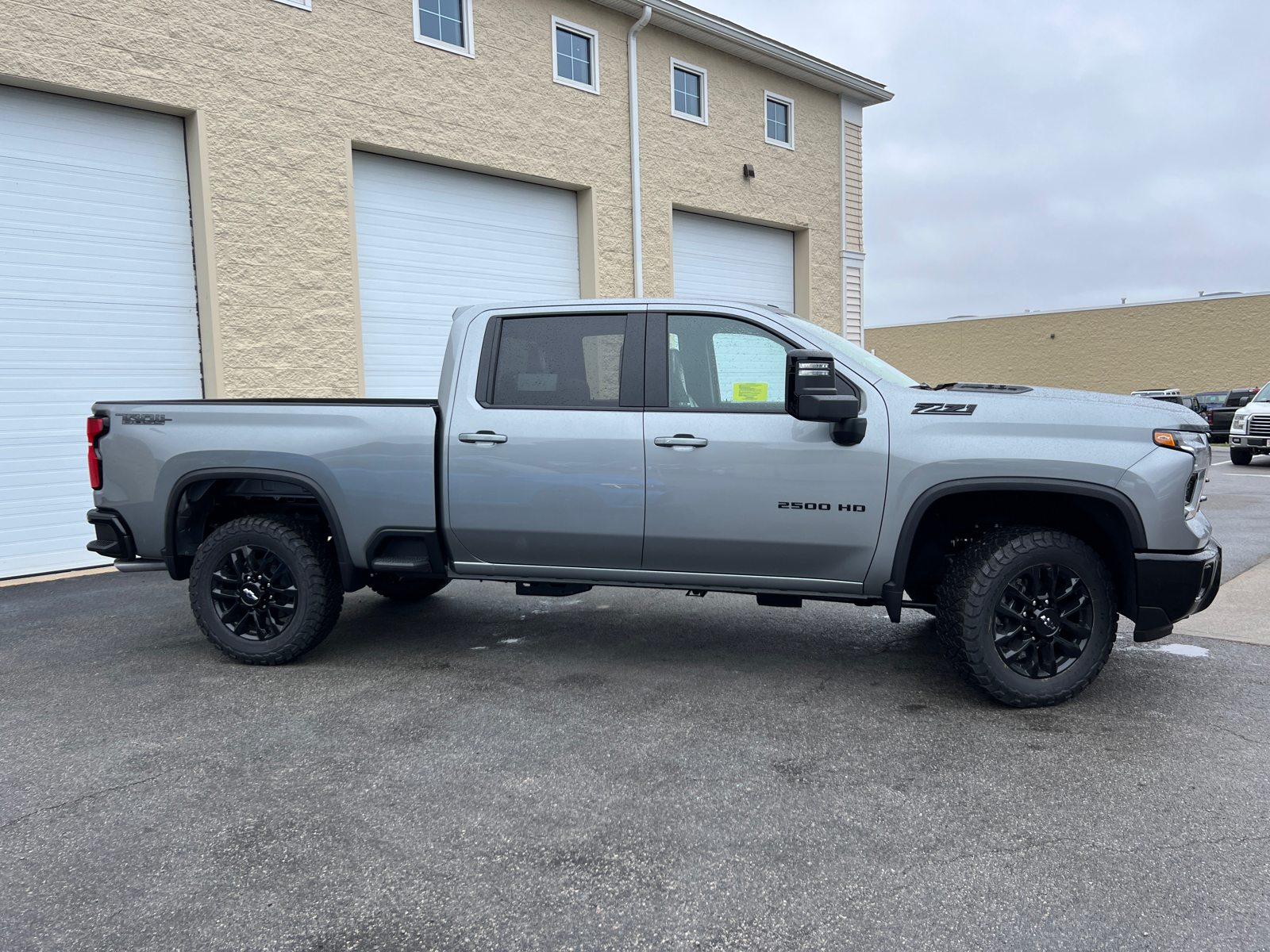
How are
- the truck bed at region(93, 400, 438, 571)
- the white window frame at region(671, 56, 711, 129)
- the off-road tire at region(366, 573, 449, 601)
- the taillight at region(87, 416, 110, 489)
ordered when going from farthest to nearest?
the white window frame at region(671, 56, 711, 129) < the off-road tire at region(366, 573, 449, 601) < the taillight at region(87, 416, 110, 489) < the truck bed at region(93, 400, 438, 571)

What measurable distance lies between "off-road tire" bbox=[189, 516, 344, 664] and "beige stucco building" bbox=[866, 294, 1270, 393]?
1637 inches

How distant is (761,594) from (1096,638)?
154 centimetres

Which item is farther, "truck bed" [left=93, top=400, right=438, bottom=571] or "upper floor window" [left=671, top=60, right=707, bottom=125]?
"upper floor window" [left=671, top=60, right=707, bottom=125]

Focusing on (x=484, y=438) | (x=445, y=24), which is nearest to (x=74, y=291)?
(x=445, y=24)

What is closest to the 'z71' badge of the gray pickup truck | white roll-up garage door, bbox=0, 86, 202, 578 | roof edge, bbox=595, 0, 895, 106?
the gray pickup truck

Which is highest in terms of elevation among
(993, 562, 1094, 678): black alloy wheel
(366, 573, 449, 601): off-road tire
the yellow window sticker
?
the yellow window sticker

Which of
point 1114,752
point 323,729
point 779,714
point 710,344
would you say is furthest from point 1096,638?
point 323,729

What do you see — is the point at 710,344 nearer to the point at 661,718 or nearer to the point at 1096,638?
the point at 661,718

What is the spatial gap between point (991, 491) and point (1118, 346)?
139 ft

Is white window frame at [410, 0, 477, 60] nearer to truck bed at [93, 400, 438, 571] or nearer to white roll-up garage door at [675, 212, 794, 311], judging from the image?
white roll-up garage door at [675, 212, 794, 311]

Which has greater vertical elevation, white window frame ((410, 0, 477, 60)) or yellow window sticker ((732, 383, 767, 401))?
white window frame ((410, 0, 477, 60))

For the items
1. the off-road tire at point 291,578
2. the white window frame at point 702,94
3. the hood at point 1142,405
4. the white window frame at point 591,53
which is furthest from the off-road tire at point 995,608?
the white window frame at point 702,94

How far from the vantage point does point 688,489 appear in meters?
4.26

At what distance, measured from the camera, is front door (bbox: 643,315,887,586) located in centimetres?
409
